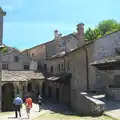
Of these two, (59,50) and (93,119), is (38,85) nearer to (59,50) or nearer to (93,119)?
(59,50)

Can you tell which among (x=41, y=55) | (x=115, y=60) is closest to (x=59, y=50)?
(x=41, y=55)

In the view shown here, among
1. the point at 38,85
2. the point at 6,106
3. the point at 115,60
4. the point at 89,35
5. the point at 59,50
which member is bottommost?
the point at 6,106

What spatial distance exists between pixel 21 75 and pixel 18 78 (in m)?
3.73

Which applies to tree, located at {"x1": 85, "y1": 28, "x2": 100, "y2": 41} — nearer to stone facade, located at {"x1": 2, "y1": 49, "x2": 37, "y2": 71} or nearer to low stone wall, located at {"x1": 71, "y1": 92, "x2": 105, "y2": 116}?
stone facade, located at {"x1": 2, "y1": 49, "x2": 37, "y2": 71}

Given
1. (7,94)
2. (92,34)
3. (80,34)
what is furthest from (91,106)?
(92,34)

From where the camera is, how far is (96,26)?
58.3 metres

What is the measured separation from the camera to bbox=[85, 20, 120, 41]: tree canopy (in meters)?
51.6

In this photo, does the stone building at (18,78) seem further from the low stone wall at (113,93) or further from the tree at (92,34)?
the low stone wall at (113,93)

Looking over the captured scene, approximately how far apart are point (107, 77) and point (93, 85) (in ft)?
5.38

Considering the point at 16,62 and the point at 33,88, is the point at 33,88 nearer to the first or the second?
the point at 33,88

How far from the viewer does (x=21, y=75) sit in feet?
121

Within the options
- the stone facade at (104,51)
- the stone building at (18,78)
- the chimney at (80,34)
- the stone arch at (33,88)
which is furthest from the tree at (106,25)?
the stone facade at (104,51)

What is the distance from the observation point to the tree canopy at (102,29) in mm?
51553

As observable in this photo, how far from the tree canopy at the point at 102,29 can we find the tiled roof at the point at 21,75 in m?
16.3
